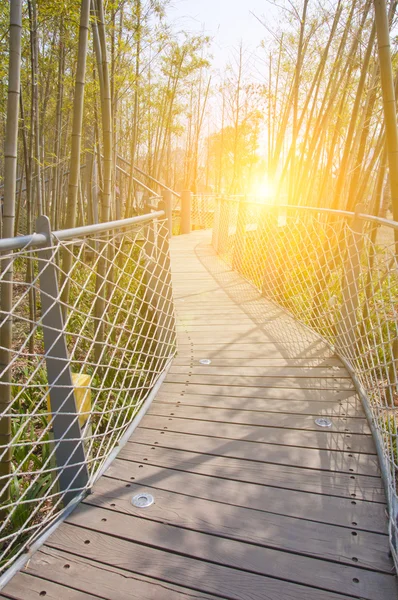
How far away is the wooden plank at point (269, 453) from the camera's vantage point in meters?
1.36

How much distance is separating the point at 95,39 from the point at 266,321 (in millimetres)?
2081

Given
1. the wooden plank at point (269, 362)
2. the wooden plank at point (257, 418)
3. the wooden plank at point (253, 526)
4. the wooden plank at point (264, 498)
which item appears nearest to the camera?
the wooden plank at point (253, 526)

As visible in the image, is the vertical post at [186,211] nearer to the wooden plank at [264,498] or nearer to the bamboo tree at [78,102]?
the bamboo tree at [78,102]

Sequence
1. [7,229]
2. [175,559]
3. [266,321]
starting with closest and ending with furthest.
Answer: [175,559] → [7,229] → [266,321]

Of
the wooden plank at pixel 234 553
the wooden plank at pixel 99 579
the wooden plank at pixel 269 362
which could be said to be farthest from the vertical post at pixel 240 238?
the wooden plank at pixel 99 579

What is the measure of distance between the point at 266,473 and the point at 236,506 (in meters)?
0.19

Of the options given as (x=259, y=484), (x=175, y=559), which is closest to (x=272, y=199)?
(x=259, y=484)

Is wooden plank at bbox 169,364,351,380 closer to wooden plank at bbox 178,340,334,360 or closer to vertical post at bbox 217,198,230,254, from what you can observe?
wooden plank at bbox 178,340,334,360

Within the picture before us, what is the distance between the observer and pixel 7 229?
1.49 m

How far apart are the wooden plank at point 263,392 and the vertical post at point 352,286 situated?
0.31 m

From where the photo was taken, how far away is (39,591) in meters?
0.92

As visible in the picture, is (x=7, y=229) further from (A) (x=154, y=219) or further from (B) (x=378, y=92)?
(B) (x=378, y=92)

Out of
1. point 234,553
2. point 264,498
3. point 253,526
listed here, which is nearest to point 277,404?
point 264,498

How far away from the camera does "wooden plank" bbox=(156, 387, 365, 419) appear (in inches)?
67.0
